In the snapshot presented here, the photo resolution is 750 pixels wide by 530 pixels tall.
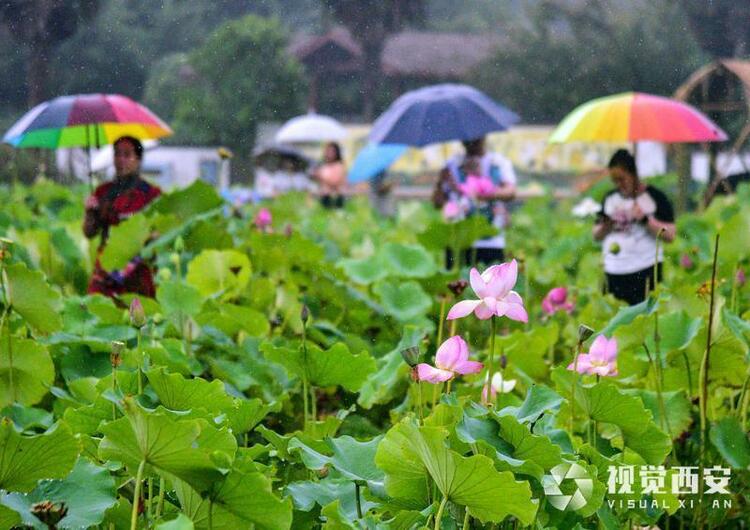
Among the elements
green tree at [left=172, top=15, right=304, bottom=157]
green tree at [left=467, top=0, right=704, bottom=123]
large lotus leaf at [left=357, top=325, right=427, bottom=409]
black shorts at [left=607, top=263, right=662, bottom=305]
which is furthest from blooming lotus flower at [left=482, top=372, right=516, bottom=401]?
green tree at [left=467, top=0, right=704, bottom=123]

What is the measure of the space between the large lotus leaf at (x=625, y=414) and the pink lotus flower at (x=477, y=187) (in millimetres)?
2097

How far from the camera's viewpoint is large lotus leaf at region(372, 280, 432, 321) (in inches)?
95.3

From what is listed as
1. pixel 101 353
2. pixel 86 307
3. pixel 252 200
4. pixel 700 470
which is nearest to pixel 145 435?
pixel 700 470

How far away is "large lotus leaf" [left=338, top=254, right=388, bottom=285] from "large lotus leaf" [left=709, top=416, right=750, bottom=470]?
51.4 inches

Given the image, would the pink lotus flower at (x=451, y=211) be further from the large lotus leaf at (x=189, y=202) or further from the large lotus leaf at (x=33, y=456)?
the large lotus leaf at (x=33, y=456)

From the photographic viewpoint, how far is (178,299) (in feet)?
6.70

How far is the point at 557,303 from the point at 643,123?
3.60 feet

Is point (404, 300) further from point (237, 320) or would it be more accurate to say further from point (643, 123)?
point (643, 123)

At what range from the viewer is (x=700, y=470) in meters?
1.50

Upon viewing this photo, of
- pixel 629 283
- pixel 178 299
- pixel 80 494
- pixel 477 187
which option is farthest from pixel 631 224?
pixel 80 494

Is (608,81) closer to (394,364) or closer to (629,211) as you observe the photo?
→ (629,211)

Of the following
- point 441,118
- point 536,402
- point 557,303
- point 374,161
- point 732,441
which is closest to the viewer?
point 536,402

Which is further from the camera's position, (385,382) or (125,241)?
(125,241)

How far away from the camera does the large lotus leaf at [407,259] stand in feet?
9.27
